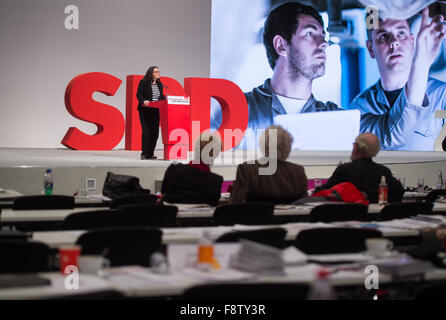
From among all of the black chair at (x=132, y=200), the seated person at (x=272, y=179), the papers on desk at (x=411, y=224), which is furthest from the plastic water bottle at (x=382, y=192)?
the black chair at (x=132, y=200)

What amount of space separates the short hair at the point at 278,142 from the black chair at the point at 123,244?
1962 millimetres

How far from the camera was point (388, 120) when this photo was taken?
15180mm

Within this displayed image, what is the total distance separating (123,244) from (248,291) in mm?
1062

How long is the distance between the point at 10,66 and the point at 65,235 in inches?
Answer: 418

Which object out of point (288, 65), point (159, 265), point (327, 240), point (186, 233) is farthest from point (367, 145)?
point (288, 65)

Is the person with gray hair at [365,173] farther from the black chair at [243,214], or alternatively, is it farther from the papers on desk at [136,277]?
the papers on desk at [136,277]

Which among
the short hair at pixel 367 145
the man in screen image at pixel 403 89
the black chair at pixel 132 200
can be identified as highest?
the man in screen image at pixel 403 89

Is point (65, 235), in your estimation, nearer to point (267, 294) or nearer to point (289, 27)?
point (267, 294)

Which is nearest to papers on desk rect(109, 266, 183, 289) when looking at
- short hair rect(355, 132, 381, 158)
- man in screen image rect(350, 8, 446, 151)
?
short hair rect(355, 132, 381, 158)

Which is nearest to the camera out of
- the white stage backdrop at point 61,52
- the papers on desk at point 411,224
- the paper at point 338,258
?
the paper at point 338,258

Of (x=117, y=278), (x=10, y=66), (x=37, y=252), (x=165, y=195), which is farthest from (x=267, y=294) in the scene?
(x=10, y=66)

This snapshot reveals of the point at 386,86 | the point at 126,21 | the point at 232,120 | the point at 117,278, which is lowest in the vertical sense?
the point at 117,278

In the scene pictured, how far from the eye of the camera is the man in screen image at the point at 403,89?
15.1 metres

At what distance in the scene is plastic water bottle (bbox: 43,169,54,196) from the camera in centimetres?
615
